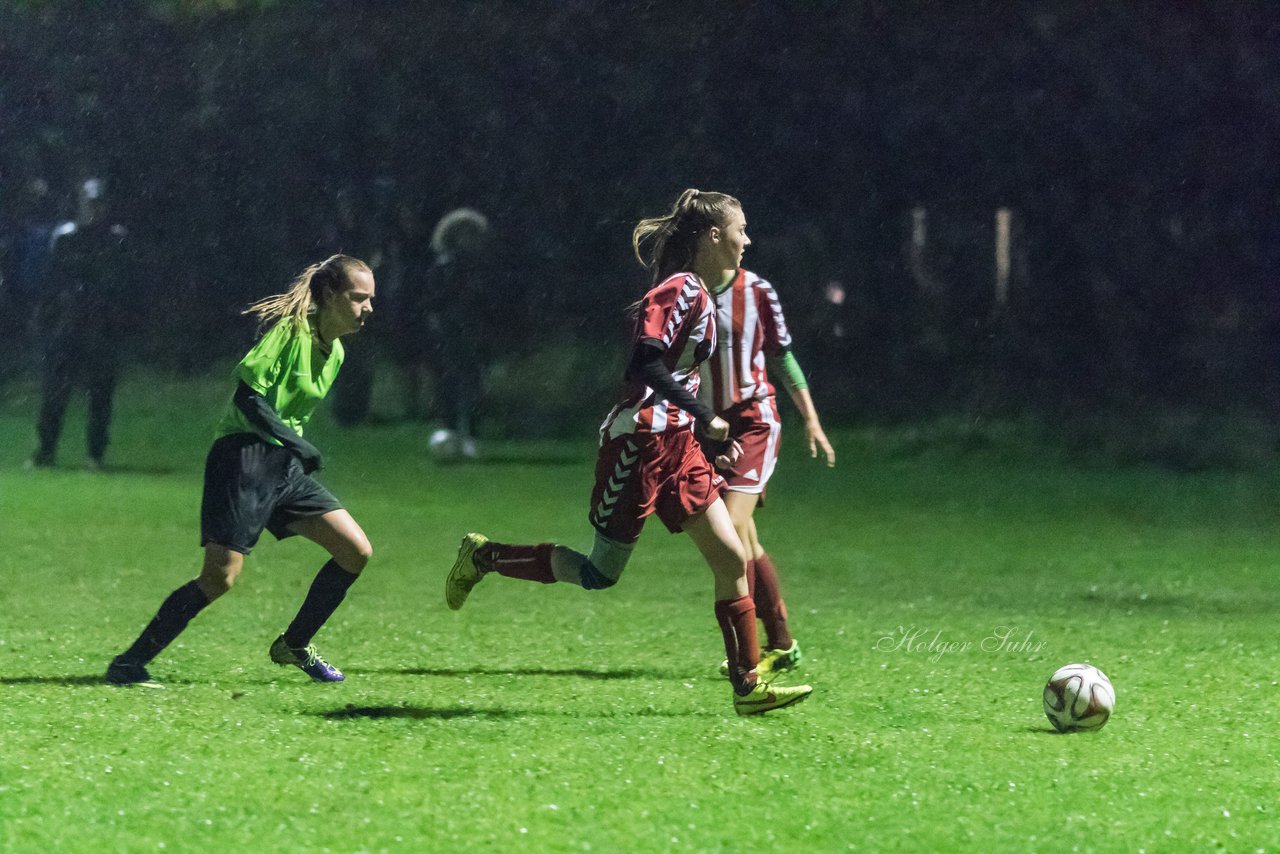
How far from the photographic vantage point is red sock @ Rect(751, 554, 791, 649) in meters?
7.31

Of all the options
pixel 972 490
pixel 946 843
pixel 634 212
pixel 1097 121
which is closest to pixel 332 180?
pixel 634 212

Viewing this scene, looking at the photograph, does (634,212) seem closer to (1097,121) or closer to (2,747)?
(1097,121)

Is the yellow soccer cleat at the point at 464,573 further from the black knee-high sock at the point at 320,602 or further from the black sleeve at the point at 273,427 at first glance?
the black sleeve at the point at 273,427

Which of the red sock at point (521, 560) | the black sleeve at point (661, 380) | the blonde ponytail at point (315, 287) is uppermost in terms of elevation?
the blonde ponytail at point (315, 287)

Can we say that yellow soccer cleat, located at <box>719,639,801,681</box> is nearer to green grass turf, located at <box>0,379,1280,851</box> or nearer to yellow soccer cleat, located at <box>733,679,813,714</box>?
green grass turf, located at <box>0,379,1280,851</box>

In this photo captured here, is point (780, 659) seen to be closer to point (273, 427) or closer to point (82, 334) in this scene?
point (273, 427)

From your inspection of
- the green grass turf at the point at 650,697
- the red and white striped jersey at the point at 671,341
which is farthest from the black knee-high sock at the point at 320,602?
the red and white striped jersey at the point at 671,341

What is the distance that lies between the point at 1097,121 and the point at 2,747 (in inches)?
665

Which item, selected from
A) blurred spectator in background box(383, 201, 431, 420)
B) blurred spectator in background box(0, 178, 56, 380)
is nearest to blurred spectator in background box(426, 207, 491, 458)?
blurred spectator in background box(383, 201, 431, 420)

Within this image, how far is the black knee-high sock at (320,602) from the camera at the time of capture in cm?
701

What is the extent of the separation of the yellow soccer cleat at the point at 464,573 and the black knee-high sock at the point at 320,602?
417mm

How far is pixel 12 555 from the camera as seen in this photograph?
10875 mm

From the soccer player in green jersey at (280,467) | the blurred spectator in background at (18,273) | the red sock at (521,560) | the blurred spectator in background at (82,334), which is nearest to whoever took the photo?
the soccer player in green jersey at (280,467)

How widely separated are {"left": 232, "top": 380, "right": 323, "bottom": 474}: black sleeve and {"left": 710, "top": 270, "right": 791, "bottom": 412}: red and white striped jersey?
157 cm
